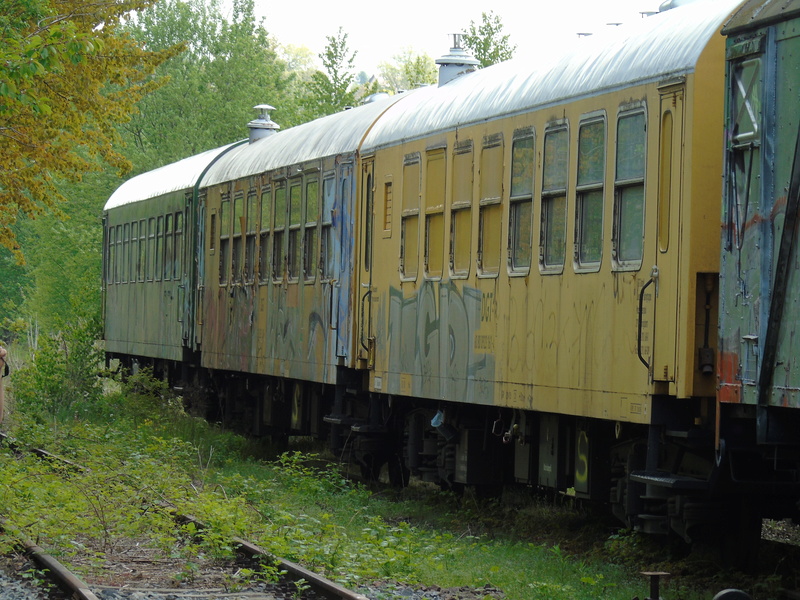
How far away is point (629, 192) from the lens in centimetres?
938

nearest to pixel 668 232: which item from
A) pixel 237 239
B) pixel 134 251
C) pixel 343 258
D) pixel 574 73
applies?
pixel 574 73

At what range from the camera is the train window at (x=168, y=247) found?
75.4ft

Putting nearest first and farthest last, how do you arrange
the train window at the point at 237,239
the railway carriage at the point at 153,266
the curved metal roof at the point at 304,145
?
1. the curved metal roof at the point at 304,145
2. the train window at the point at 237,239
3. the railway carriage at the point at 153,266

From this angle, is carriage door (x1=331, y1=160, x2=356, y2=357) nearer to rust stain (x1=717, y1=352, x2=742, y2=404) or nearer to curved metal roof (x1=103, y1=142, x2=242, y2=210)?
curved metal roof (x1=103, y1=142, x2=242, y2=210)

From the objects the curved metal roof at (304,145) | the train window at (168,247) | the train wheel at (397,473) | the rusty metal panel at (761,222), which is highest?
the curved metal roof at (304,145)

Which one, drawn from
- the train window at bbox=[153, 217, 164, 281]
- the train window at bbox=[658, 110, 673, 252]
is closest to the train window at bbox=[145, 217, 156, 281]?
the train window at bbox=[153, 217, 164, 281]

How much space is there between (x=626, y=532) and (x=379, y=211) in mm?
4554

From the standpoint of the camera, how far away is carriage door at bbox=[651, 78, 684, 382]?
864cm

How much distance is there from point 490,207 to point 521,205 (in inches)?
23.2

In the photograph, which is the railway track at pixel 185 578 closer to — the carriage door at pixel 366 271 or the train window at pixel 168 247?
the carriage door at pixel 366 271

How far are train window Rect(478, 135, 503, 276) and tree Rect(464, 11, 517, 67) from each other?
19.6m

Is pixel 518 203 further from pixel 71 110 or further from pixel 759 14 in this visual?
pixel 71 110

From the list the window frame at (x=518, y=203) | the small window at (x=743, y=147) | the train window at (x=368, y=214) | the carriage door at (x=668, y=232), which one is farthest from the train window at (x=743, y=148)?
the train window at (x=368, y=214)

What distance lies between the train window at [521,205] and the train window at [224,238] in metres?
9.00
